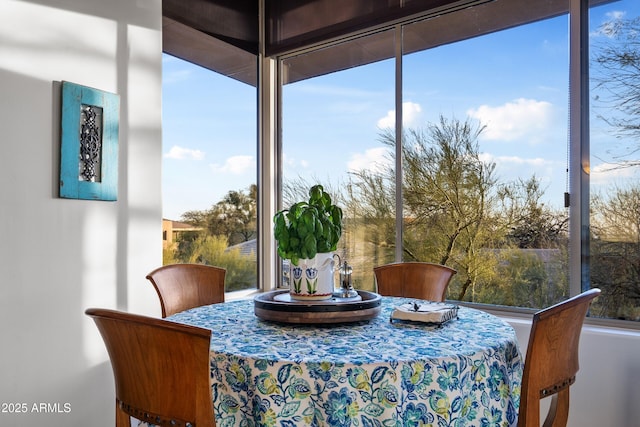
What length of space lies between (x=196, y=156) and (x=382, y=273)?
1656mm

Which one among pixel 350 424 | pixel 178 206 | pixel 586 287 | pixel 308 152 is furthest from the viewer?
pixel 308 152

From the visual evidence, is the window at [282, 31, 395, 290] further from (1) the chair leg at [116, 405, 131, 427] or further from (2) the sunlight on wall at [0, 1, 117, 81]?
(1) the chair leg at [116, 405, 131, 427]

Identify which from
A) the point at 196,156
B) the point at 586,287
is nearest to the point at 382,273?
the point at 586,287

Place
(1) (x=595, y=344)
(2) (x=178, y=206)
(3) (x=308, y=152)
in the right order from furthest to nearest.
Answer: (3) (x=308, y=152), (2) (x=178, y=206), (1) (x=595, y=344)

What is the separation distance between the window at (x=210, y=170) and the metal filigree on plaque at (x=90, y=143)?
82cm

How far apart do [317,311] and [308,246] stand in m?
0.24

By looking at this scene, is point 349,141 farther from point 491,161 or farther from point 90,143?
point 90,143

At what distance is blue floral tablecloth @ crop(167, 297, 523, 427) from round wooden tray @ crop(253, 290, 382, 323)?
0.44 feet

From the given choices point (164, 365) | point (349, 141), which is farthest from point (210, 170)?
point (164, 365)

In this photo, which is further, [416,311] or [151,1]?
[151,1]

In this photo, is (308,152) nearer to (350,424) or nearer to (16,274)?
(16,274)

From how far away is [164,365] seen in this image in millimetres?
1130

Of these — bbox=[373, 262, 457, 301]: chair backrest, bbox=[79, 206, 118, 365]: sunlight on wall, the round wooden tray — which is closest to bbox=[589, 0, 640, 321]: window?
bbox=[373, 262, 457, 301]: chair backrest

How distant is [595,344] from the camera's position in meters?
2.34
